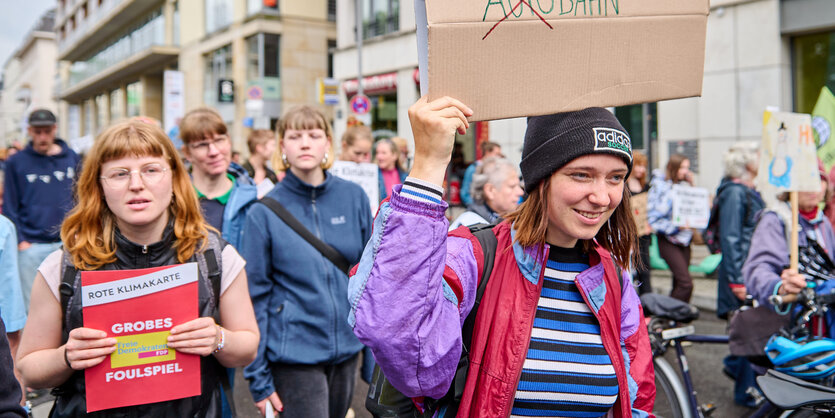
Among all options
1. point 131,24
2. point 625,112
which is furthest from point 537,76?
point 131,24

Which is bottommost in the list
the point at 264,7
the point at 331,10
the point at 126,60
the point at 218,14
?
the point at 264,7

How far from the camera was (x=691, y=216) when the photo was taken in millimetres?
7246

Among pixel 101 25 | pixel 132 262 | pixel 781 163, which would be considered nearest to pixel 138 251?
pixel 132 262

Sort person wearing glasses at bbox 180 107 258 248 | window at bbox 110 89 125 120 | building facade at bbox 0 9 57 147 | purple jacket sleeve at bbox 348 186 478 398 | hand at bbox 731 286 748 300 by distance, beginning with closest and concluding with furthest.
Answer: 1. purple jacket sleeve at bbox 348 186 478 398
2. person wearing glasses at bbox 180 107 258 248
3. hand at bbox 731 286 748 300
4. window at bbox 110 89 125 120
5. building facade at bbox 0 9 57 147

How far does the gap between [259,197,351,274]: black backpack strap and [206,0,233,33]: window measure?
2661 centimetres

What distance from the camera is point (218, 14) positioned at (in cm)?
2888

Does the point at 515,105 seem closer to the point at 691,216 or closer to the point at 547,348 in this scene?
the point at 547,348

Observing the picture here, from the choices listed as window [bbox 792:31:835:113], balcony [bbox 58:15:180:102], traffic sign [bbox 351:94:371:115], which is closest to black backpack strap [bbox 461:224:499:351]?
window [bbox 792:31:835:113]

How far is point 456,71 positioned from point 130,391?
1.49m

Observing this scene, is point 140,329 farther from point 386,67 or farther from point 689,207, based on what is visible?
point 386,67

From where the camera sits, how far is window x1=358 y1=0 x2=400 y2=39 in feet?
67.6

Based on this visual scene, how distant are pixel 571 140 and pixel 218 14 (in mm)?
29836

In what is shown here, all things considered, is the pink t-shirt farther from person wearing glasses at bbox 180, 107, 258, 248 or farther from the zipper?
the zipper

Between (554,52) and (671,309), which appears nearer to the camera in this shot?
(554,52)
